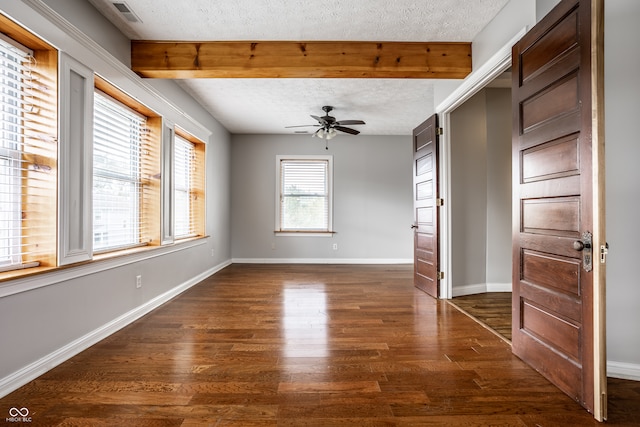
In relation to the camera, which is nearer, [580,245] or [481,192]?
[580,245]

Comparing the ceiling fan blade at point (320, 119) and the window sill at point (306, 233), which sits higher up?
the ceiling fan blade at point (320, 119)

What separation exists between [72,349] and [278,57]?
9.63ft

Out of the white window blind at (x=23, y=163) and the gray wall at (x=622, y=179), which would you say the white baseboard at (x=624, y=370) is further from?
the white window blind at (x=23, y=163)

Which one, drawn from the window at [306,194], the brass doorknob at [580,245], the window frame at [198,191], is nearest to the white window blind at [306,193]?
the window at [306,194]

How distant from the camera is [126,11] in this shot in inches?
102

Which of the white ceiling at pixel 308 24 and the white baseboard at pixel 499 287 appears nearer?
the white ceiling at pixel 308 24

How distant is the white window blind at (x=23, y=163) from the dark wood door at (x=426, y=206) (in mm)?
3604

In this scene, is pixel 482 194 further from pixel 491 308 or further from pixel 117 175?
pixel 117 175

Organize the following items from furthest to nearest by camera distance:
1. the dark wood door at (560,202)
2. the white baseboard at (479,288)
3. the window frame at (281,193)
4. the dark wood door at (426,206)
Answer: the window frame at (281,193) < the white baseboard at (479,288) < the dark wood door at (426,206) < the dark wood door at (560,202)

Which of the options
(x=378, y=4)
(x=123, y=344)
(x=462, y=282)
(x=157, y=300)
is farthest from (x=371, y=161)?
(x=123, y=344)

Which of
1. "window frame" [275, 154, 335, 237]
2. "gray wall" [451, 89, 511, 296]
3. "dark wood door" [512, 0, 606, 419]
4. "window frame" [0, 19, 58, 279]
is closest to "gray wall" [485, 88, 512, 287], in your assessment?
"gray wall" [451, 89, 511, 296]

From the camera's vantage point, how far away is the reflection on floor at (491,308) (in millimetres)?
2906

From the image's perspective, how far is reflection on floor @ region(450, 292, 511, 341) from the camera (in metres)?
2.91

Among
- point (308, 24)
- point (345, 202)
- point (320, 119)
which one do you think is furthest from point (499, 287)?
point (308, 24)
